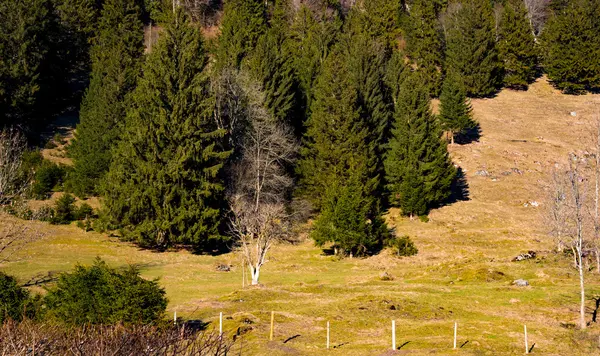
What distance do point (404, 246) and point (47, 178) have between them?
118ft

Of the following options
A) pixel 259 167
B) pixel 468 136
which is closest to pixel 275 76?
pixel 259 167

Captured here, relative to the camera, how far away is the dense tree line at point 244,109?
51562 millimetres

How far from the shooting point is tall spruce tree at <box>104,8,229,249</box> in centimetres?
5016

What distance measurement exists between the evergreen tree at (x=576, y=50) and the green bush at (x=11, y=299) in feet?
287

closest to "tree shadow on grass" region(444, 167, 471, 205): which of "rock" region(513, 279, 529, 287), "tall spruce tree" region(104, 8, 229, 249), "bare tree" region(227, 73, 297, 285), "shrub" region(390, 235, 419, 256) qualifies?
"shrub" region(390, 235, 419, 256)

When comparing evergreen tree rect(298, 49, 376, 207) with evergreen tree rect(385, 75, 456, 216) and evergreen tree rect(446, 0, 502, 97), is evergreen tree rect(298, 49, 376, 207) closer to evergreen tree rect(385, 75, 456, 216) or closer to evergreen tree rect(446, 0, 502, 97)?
evergreen tree rect(385, 75, 456, 216)

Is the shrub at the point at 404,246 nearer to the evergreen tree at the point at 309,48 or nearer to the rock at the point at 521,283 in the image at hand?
the rock at the point at 521,283

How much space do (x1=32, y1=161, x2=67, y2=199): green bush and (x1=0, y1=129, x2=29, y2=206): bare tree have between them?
1307mm

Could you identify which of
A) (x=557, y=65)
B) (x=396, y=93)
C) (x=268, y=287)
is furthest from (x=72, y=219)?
(x=557, y=65)

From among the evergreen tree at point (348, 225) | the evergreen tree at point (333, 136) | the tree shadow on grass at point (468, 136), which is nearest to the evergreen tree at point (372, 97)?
the evergreen tree at point (333, 136)

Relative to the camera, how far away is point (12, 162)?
172 ft

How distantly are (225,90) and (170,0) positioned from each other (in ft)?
182

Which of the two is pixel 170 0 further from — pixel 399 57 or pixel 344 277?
pixel 344 277

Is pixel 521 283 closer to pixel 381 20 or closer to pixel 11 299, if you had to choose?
pixel 11 299
